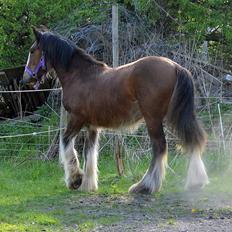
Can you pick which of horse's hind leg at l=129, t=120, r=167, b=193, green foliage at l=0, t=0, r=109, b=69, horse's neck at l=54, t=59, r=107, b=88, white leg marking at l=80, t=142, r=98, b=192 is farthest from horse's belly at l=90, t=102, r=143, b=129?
green foliage at l=0, t=0, r=109, b=69

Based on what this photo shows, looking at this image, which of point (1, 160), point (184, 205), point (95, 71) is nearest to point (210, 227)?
point (184, 205)

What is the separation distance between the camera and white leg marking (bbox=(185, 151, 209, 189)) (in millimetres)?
7359

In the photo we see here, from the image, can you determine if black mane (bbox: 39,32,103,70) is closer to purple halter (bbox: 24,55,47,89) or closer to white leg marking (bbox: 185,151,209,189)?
purple halter (bbox: 24,55,47,89)

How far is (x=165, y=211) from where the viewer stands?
6.34 m

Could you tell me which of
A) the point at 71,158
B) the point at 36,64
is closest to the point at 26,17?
the point at 36,64

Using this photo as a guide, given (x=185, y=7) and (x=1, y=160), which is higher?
(x=185, y=7)

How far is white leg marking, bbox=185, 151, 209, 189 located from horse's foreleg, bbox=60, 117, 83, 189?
5.16ft

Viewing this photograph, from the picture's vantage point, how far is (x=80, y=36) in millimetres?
11164

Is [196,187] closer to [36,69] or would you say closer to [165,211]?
[165,211]

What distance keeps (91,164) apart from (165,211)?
1869 millimetres

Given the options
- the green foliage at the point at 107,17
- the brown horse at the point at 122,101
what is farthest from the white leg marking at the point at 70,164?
the green foliage at the point at 107,17

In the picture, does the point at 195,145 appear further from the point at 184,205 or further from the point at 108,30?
the point at 108,30

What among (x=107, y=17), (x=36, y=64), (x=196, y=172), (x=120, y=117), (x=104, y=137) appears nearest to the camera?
(x=196, y=172)

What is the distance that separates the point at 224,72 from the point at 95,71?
416cm
